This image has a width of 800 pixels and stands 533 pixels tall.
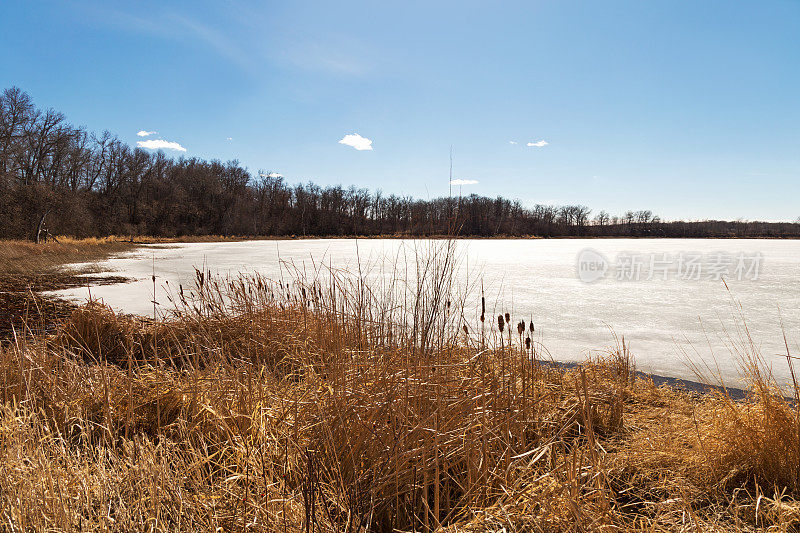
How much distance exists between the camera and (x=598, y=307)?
26.3ft

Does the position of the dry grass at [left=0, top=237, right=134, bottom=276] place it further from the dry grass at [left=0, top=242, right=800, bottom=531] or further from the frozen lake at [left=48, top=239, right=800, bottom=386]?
the dry grass at [left=0, top=242, right=800, bottom=531]

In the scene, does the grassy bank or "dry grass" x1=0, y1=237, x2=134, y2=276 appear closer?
the grassy bank

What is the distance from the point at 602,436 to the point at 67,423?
355 cm

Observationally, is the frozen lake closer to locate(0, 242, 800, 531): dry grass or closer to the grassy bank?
the grassy bank

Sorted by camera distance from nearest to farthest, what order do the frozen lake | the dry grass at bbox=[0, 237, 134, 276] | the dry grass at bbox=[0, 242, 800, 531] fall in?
the dry grass at bbox=[0, 242, 800, 531] → the frozen lake → the dry grass at bbox=[0, 237, 134, 276]

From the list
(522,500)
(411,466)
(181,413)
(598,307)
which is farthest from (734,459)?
(598,307)

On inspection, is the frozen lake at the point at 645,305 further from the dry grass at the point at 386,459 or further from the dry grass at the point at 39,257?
the dry grass at the point at 39,257

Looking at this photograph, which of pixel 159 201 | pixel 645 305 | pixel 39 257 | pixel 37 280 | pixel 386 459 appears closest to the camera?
pixel 386 459

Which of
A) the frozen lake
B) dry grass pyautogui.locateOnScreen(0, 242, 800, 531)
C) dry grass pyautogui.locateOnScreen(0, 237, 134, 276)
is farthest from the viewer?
dry grass pyautogui.locateOnScreen(0, 237, 134, 276)

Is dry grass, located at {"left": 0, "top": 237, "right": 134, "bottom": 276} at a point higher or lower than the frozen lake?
higher

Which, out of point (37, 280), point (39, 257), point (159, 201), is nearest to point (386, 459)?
point (37, 280)

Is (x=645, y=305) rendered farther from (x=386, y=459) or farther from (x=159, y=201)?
(x=159, y=201)

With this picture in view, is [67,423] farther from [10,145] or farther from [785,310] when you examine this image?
[10,145]

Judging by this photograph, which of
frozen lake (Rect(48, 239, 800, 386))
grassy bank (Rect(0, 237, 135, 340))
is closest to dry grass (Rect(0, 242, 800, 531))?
frozen lake (Rect(48, 239, 800, 386))
